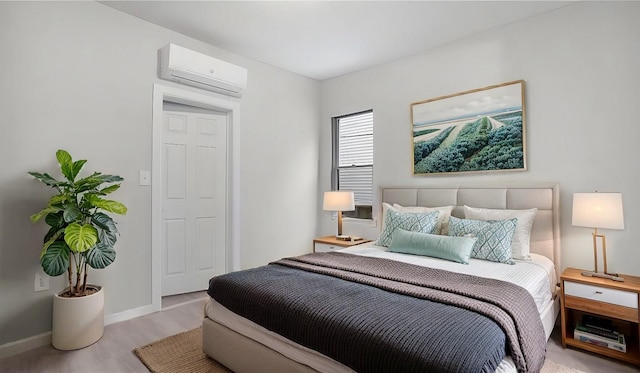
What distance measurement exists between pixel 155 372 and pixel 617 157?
3.55m

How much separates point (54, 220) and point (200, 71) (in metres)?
1.74

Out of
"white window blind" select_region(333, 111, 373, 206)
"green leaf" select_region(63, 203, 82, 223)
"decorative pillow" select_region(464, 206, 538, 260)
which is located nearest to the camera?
"green leaf" select_region(63, 203, 82, 223)

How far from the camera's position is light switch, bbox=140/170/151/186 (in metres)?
2.90

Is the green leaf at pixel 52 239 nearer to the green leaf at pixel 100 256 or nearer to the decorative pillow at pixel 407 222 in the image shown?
the green leaf at pixel 100 256

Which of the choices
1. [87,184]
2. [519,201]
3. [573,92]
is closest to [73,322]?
[87,184]

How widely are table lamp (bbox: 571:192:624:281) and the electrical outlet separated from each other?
3.91 m

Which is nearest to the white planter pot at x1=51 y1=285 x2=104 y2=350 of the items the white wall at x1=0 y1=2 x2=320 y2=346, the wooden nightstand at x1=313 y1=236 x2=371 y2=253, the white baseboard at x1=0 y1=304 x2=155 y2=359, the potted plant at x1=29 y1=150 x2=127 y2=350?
the potted plant at x1=29 y1=150 x2=127 y2=350

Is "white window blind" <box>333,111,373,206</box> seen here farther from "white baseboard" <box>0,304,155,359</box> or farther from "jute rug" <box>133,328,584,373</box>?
"white baseboard" <box>0,304,155,359</box>

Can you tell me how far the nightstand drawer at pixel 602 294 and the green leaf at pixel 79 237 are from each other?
325 centimetres

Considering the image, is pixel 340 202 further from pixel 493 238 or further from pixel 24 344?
pixel 24 344

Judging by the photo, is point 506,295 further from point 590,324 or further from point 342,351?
point 590,324

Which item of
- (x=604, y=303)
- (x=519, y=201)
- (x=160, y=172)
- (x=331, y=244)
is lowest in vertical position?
(x=604, y=303)

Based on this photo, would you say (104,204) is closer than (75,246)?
No

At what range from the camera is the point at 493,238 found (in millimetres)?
2455
